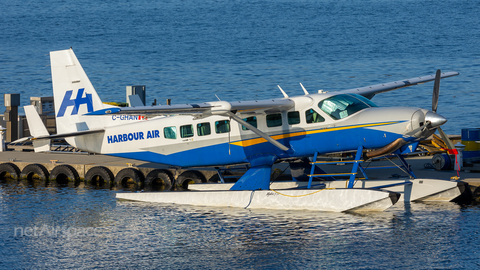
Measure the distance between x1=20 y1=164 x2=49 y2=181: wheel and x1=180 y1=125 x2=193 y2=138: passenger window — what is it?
6.94 m

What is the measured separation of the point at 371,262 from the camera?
12.5 m

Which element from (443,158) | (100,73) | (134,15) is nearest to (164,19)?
(134,15)

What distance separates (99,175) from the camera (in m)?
21.7

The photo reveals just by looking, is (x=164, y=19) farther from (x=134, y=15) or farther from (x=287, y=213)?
(x=287, y=213)

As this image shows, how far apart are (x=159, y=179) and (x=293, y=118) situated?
21.1 ft

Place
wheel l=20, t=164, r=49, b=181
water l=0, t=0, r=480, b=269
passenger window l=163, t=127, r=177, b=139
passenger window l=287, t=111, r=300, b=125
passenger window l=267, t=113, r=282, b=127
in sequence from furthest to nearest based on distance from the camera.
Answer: wheel l=20, t=164, r=49, b=181, passenger window l=163, t=127, r=177, b=139, passenger window l=267, t=113, r=282, b=127, passenger window l=287, t=111, r=300, b=125, water l=0, t=0, r=480, b=269

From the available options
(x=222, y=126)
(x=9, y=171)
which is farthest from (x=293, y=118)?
(x=9, y=171)

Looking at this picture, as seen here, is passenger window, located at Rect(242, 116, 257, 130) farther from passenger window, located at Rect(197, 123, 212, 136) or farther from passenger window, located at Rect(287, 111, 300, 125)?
passenger window, located at Rect(197, 123, 212, 136)

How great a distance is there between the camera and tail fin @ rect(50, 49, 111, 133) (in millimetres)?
20016

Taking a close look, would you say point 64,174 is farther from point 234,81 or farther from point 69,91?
point 234,81

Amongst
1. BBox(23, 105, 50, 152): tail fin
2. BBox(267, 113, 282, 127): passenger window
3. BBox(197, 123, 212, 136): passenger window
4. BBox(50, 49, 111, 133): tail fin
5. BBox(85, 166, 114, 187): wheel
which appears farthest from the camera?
BBox(85, 166, 114, 187): wheel

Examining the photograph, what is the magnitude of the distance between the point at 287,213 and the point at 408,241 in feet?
12.4

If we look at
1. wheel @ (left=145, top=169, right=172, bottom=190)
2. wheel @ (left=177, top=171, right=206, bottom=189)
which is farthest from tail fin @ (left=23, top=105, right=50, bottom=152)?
wheel @ (left=177, top=171, right=206, bottom=189)

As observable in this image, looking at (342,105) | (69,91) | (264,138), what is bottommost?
(264,138)
